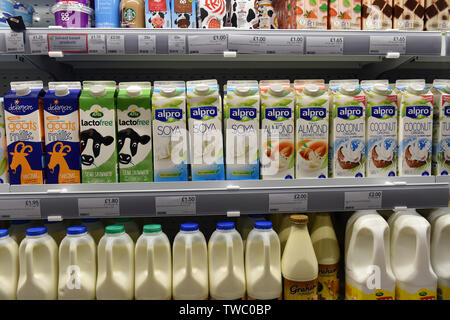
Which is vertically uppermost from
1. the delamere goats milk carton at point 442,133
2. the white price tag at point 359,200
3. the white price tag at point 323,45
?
the white price tag at point 323,45

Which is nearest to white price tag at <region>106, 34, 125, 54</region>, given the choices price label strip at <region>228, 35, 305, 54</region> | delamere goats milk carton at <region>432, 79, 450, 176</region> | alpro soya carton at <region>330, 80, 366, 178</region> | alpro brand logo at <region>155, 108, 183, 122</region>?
alpro brand logo at <region>155, 108, 183, 122</region>

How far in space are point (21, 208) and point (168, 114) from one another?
1.90 ft

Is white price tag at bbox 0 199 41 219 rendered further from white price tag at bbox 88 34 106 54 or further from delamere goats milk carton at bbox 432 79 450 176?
delamere goats milk carton at bbox 432 79 450 176

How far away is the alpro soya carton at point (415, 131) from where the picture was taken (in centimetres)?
127

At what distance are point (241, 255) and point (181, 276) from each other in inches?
8.7

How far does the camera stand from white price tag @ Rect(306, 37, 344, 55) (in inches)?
48.1

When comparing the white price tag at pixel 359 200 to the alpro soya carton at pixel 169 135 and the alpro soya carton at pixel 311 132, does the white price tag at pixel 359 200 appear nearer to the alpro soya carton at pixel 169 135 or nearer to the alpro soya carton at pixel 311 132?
the alpro soya carton at pixel 311 132

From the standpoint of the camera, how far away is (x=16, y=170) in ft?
3.97

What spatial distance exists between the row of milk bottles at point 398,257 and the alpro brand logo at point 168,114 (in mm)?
761

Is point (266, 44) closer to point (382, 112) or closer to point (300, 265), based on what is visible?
point (382, 112)

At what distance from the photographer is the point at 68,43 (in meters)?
1.16

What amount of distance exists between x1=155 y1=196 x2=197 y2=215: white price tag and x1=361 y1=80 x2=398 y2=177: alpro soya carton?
671 mm

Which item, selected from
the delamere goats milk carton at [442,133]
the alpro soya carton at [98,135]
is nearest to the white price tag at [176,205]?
the alpro soya carton at [98,135]
